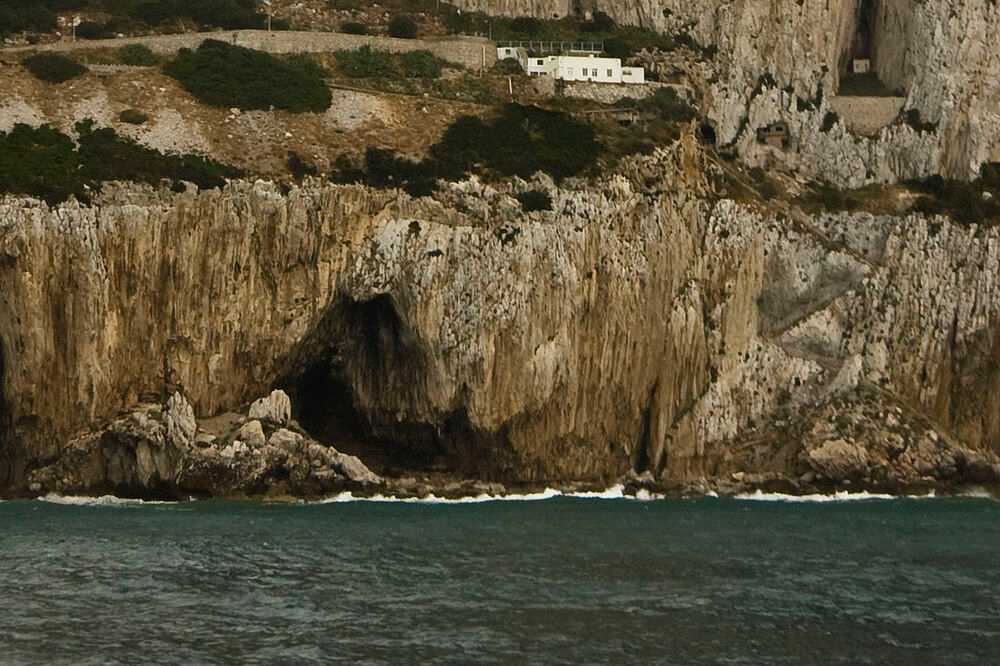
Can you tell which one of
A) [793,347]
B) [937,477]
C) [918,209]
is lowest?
[937,477]

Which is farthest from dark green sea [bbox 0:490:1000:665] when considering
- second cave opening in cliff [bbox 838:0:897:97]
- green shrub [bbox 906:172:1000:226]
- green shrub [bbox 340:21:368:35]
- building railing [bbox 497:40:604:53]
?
green shrub [bbox 340:21:368:35]

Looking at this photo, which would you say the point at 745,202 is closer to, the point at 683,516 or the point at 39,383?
the point at 683,516

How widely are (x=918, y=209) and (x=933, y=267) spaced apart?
3.50 m

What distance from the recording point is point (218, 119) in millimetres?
78375

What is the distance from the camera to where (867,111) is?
90.1 metres

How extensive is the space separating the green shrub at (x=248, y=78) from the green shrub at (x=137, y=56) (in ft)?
3.81

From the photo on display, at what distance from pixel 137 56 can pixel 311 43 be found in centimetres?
915

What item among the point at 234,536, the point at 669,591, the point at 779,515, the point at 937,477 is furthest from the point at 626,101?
the point at 669,591

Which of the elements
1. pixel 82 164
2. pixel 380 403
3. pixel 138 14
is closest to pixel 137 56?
pixel 138 14

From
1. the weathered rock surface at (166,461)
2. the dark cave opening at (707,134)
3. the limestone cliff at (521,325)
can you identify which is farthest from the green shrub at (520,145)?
the weathered rock surface at (166,461)

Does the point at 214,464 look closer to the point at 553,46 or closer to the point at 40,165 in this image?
the point at 40,165

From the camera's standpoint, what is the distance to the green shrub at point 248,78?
80312 millimetres

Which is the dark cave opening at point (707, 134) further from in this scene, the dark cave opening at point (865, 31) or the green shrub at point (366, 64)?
the green shrub at point (366, 64)

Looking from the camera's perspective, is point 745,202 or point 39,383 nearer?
point 39,383
